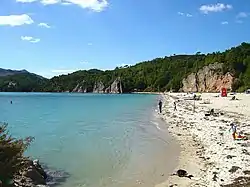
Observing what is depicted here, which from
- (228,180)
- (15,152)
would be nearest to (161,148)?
(228,180)

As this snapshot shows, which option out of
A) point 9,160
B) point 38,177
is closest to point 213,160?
point 38,177

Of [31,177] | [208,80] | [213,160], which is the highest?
[208,80]

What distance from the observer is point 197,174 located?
1519cm

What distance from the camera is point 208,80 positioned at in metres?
162

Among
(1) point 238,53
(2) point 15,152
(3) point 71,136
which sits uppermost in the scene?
(1) point 238,53

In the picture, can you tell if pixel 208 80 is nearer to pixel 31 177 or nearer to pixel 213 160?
pixel 213 160

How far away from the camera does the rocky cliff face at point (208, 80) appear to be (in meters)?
148

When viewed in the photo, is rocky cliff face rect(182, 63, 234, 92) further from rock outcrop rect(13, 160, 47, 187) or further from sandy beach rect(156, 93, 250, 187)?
rock outcrop rect(13, 160, 47, 187)

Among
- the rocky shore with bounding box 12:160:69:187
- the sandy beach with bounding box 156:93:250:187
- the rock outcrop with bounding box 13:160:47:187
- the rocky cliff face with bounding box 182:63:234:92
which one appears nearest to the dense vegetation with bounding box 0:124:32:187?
the rocky shore with bounding box 12:160:69:187

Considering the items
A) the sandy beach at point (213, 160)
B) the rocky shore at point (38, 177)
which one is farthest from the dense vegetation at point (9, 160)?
the sandy beach at point (213, 160)

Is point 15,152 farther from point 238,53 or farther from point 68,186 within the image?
point 238,53

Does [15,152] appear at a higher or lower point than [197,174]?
higher

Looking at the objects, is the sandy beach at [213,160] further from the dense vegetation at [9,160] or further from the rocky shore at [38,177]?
the dense vegetation at [9,160]

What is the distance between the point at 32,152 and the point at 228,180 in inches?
532
